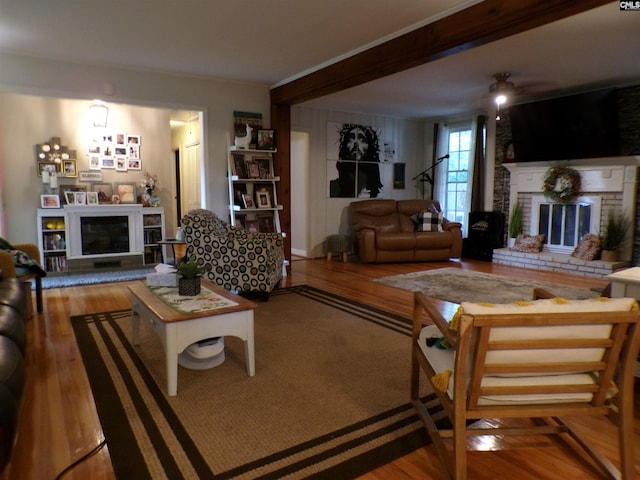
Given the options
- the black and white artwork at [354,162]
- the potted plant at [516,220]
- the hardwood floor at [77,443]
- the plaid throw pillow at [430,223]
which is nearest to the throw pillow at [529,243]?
the potted plant at [516,220]

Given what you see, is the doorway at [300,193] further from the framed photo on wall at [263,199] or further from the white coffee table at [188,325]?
the white coffee table at [188,325]

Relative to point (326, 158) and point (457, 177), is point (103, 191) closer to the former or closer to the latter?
point (326, 158)

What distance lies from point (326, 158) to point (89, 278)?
402 cm

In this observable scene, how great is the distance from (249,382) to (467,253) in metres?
5.60

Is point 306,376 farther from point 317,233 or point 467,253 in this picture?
point 467,253

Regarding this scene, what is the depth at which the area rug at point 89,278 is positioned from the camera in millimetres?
5023

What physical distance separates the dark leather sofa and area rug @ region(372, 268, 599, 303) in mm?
3550

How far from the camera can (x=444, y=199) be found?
798 cm

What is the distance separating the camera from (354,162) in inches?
300

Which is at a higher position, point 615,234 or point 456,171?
point 456,171

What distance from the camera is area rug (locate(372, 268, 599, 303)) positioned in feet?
14.6

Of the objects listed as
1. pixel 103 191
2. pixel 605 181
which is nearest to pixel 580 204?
pixel 605 181

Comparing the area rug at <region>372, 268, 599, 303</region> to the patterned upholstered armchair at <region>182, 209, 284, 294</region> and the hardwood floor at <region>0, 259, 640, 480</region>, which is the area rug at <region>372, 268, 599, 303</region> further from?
the hardwood floor at <region>0, 259, 640, 480</region>

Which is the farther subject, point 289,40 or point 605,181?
point 605,181
